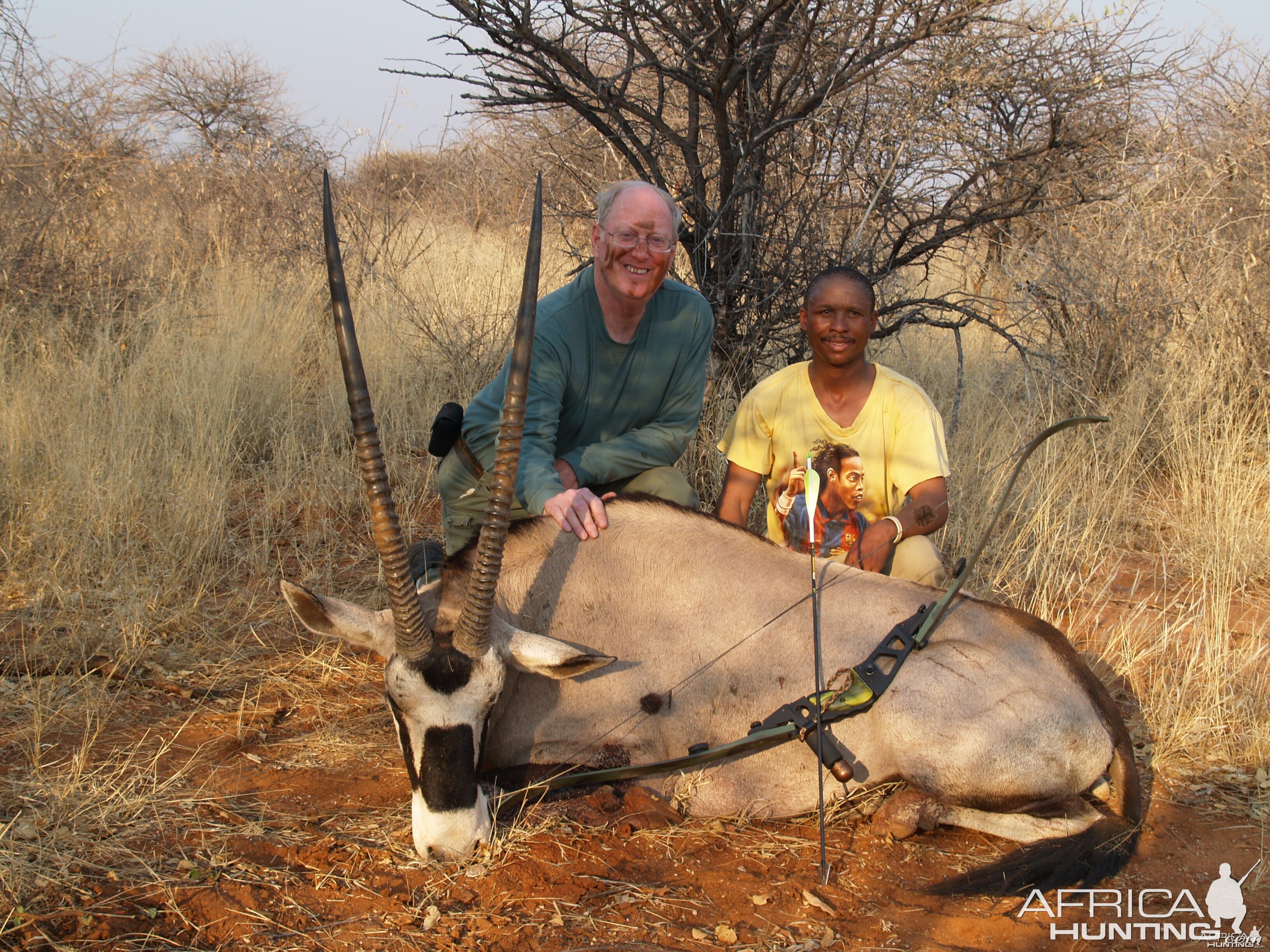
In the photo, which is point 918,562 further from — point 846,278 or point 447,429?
point 447,429

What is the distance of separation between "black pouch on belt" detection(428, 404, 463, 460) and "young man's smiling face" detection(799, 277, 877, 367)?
156cm

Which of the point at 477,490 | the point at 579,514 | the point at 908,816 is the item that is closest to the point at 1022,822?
the point at 908,816

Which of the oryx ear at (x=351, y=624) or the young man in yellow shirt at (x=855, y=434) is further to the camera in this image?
the young man in yellow shirt at (x=855, y=434)

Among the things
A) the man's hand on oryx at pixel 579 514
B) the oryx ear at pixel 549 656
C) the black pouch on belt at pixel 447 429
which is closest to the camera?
the oryx ear at pixel 549 656

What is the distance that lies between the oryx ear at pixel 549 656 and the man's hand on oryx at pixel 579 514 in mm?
471

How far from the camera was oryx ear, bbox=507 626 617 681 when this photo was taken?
119 inches

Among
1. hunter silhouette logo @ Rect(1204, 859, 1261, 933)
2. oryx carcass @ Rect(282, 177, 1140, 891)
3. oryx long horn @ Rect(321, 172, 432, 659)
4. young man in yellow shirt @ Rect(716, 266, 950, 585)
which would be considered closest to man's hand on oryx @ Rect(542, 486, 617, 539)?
oryx carcass @ Rect(282, 177, 1140, 891)

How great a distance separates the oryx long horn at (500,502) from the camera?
2877 millimetres

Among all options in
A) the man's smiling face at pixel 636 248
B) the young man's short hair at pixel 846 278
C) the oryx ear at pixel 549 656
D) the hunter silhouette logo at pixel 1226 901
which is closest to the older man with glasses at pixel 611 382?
the man's smiling face at pixel 636 248

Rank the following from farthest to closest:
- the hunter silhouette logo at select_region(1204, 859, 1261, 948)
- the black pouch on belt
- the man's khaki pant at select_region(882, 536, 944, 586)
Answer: the black pouch on belt, the man's khaki pant at select_region(882, 536, 944, 586), the hunter silhouette logo at select_region(1204, 859, 1261, 948)

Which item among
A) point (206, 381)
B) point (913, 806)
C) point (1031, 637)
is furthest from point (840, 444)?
point (206, 381)

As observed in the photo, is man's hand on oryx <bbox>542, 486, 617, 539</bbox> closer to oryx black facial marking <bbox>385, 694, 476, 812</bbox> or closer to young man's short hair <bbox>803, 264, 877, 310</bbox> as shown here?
oryx black facial marking <bbox>385, 694, 476, 812</bbox>

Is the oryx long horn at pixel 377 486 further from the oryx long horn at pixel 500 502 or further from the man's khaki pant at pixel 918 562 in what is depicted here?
the man's khaki pant at pixel 918 562

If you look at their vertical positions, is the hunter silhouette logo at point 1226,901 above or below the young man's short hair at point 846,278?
below
